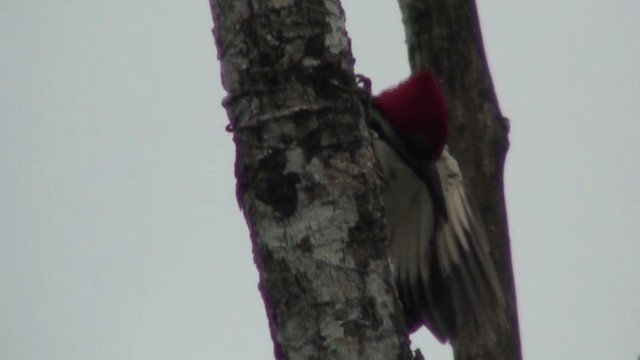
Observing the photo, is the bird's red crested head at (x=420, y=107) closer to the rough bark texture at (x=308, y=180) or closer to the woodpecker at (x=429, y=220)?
the woodpecker at (x=429, y=220)

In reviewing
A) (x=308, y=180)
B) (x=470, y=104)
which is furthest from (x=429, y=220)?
(x=308, y=180)

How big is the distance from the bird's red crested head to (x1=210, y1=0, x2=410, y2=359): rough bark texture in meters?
1.90

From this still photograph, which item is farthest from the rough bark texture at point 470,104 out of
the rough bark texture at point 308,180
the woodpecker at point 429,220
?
the rough bark texture at point 308,180

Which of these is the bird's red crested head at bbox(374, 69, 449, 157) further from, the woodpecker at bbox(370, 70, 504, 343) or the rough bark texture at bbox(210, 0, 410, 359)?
the rough bark texture at bbox(210, 0, 410, 359)

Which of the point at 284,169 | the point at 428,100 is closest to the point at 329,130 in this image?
the point at 284,169

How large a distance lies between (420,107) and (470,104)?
8.6 inches

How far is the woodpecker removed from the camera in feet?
16.8

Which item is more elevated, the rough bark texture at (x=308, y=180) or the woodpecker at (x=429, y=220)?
the woodpecker at (x=429, y=220)

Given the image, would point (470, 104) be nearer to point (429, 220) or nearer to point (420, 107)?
point (420, 107)

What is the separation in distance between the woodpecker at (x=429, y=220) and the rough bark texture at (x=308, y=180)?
1.93 m

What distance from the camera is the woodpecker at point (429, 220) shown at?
201 inches

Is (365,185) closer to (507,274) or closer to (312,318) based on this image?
(312,318)

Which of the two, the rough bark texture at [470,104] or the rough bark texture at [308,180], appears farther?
the rough bark texture at [470,104]

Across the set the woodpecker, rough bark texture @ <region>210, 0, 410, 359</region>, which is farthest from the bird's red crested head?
rough bark texture @ <region>210, 0, 410, 359</region>
